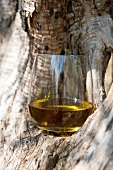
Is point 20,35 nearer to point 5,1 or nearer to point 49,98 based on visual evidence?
point 5,1

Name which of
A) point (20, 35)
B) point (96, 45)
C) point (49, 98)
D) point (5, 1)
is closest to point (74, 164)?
point (49, 98)

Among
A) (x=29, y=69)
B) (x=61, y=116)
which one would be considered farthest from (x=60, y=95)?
(x=29, y=69)

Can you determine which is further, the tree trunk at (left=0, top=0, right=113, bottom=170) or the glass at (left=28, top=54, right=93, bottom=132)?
the glass at (left=28, top=54, right=93, bottom=132)

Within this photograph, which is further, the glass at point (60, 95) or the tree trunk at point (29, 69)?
the glass at point (60, 95)
